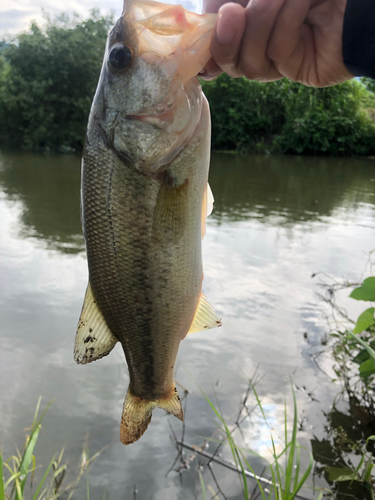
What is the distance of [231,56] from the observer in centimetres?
165

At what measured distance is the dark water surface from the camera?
3.81m

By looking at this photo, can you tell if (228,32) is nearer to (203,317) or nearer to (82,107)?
(203,317)

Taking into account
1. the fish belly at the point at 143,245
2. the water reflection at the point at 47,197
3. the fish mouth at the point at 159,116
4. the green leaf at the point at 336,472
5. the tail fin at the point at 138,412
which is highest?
the fish mouth at the point at 159,116

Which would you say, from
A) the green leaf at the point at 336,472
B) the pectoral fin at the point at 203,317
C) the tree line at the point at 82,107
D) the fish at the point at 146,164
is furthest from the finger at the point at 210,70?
the tree line at the point at 82,107

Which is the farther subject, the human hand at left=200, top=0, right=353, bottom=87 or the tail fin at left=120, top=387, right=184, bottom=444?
the tail fin at left=120, top=387, right=184, bottom=444

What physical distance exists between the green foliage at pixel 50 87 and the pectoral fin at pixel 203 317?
92.5 ft

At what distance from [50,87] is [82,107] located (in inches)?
99.6

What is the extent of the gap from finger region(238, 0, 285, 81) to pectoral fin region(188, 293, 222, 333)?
3.19 ft

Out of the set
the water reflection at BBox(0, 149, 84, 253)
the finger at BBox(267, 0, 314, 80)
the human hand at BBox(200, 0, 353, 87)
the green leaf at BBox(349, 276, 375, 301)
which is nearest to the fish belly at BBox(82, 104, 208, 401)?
the human hand at BBox(200, 0, 353, 87)

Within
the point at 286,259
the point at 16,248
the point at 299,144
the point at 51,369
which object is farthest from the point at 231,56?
the point at 299,144

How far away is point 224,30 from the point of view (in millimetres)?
1529

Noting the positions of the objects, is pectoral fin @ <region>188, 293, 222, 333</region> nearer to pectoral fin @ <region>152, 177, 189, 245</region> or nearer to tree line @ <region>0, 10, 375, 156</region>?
pectoral fin @ <region>152, 177, 189, 245</region>

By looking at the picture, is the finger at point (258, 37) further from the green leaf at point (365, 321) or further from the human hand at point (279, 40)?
the green leaf at point (365, 321)

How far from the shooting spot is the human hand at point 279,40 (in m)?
1.57
